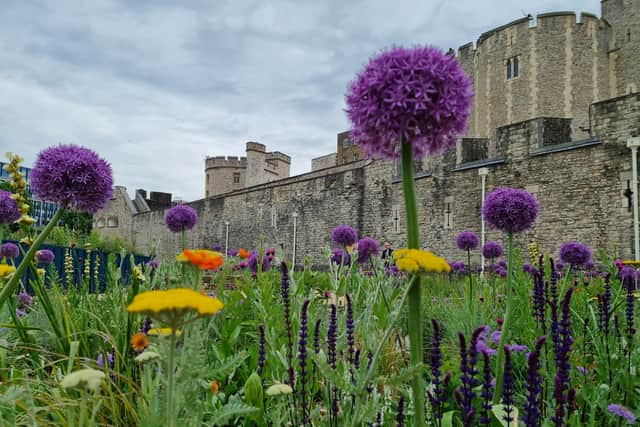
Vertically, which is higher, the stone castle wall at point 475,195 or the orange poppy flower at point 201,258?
the stone castle wall at point 475,195

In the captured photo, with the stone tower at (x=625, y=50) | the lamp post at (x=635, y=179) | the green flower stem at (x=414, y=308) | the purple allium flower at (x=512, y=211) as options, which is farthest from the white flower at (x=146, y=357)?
the stone tower at (x=625, y=50)

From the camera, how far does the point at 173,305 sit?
2.42 ft

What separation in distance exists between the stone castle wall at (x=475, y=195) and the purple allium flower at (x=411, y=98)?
460 cm

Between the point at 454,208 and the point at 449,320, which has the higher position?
the point at 454,208

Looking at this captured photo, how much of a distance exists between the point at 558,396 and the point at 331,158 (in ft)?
145

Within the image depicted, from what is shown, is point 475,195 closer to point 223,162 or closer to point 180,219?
point 180,219

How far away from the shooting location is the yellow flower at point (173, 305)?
73 centimetres

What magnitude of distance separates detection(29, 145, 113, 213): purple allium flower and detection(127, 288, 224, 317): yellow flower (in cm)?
106

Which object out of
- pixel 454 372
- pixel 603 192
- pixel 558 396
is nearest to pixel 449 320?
pixel 454 372

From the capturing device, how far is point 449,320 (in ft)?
11.0

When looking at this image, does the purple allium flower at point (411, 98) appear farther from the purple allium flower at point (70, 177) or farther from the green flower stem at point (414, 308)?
the purple allium flower at point (70, 177)

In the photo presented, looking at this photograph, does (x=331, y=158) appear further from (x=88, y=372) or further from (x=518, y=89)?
(x=88, y=372)

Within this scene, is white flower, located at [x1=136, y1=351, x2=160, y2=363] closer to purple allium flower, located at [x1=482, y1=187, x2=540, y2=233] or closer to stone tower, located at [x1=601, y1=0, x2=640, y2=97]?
purple allium flower, located at [x1=482, y1=187, x2=540, y2=233]

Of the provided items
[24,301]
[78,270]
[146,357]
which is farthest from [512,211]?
[78,270]
